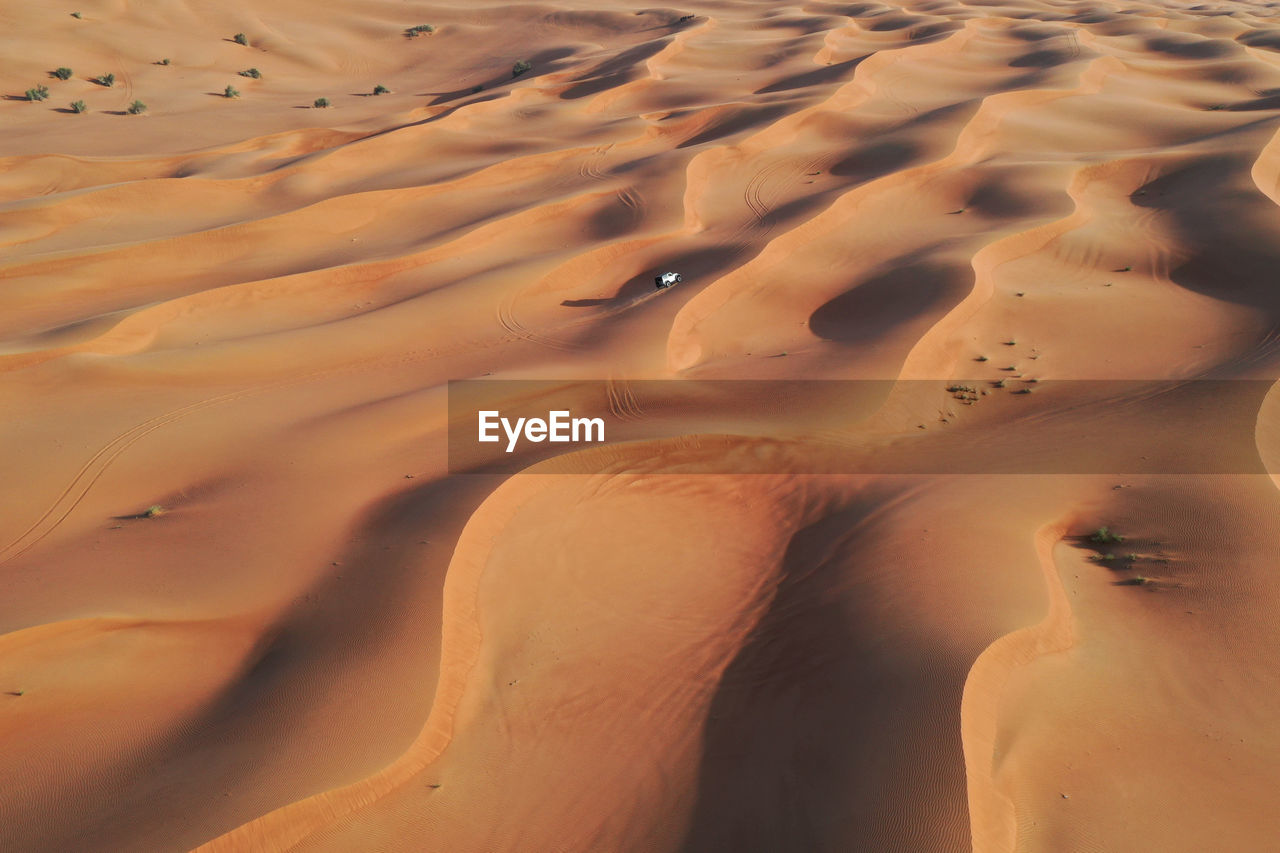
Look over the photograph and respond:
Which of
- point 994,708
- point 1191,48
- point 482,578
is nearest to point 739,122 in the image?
point 1191,48

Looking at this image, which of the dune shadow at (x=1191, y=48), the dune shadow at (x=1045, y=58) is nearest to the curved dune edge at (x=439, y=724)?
the dune shadow at (x=1045, y=58)

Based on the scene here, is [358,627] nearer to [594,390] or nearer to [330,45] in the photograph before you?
[594,390]

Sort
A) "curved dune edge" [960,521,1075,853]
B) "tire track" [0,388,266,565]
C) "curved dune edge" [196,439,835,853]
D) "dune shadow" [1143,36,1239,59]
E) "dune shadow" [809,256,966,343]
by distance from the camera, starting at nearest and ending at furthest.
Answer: "curved dune edge" [960,521,1075,853] → "curved dune edge" [196,439,835,853] → "tire track" [0,388,266,565] → "dune shadow" [809,256,966,343] → "dune shadow" [1143,36,1239,59]

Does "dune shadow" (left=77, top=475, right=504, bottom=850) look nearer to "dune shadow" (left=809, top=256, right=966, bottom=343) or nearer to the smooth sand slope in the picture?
the smooth sand slope

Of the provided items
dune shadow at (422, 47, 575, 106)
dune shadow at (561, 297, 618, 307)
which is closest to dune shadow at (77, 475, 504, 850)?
dune shadow at (561, 297, 618, 307)

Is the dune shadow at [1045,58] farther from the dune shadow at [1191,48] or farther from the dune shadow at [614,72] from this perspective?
the dune shadow at [614,72]

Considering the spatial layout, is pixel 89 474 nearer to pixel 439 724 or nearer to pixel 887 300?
pixel 439 724

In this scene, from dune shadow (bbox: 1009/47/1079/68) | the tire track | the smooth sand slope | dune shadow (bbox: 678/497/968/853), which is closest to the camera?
dune shadow (bbox: 678/497/968/853)
